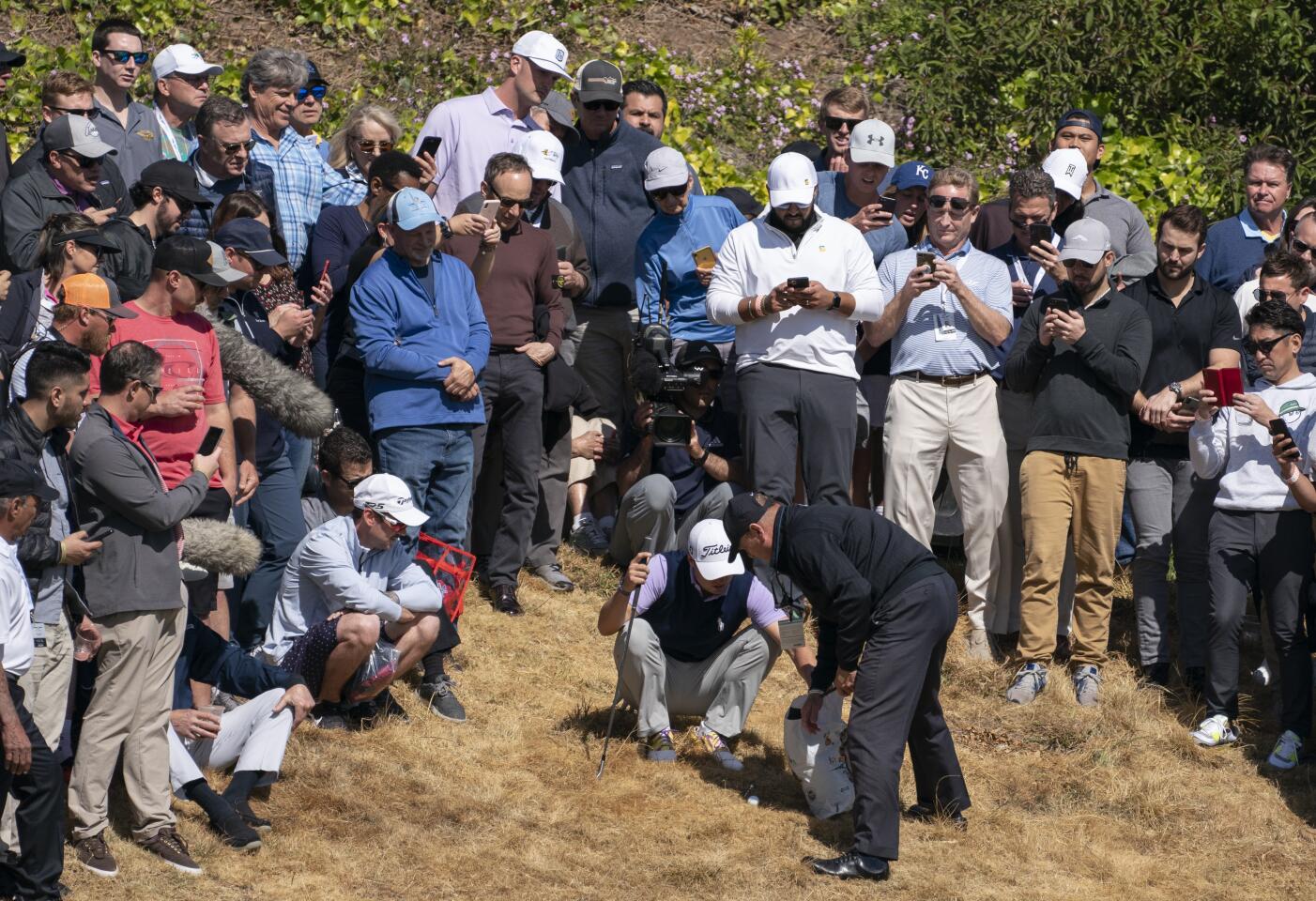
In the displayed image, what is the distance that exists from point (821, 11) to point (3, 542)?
993cm

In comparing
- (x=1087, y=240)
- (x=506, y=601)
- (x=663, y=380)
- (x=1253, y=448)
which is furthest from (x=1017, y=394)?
(x=506, y=601)

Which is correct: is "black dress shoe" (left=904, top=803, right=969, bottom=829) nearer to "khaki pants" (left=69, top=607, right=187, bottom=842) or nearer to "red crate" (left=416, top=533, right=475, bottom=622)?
"red crate" (left=416, top=533, right=475, bottom=622)

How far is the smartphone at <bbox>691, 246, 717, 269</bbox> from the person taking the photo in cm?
910

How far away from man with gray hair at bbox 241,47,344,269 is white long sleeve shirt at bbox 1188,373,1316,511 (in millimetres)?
4723

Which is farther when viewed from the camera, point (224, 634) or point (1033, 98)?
point (1033, 98)

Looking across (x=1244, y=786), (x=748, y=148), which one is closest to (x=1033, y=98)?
(x=748, y=148)

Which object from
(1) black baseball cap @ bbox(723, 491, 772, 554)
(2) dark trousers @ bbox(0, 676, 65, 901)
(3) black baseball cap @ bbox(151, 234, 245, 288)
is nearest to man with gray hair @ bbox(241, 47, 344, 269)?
(3) black baseball cap @ bbox(151, 234, 245, 288)

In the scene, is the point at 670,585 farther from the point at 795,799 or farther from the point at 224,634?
the point at 224,634

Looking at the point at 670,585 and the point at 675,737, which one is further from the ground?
the point at 670,585

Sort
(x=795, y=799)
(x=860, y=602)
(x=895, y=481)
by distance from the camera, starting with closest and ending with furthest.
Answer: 1. (x=860, y=602)
2. (x=795, y=799)
3. (x=895, y=481)

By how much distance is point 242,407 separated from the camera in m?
7.66

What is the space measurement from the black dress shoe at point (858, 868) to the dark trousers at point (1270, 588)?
2579mm

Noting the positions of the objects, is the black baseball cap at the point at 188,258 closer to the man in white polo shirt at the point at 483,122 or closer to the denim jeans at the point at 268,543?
the denim jeans at the point at 268,543

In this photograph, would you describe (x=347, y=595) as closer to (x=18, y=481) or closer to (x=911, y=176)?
(x=18, y=481)
